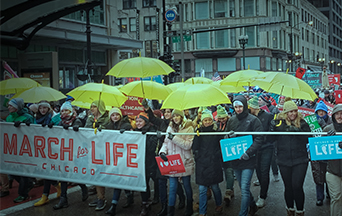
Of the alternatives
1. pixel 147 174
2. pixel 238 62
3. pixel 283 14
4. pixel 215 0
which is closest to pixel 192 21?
pixel 215 0

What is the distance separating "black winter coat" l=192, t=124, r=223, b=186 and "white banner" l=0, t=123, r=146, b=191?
3.20 feet

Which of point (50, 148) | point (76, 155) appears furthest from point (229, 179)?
point (50, 148)

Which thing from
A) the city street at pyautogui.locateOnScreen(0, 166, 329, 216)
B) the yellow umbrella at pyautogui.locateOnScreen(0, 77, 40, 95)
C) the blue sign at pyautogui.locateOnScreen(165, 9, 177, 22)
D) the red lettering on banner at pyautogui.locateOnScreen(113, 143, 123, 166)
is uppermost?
the blue sign at pyautogui.locateOnScreen(165, 9, 177, 22)

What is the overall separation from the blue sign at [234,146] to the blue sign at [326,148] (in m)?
1.01

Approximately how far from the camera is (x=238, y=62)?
51.0 metres

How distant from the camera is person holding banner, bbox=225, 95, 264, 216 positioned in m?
6.21

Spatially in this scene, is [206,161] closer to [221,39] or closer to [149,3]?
[149,3]

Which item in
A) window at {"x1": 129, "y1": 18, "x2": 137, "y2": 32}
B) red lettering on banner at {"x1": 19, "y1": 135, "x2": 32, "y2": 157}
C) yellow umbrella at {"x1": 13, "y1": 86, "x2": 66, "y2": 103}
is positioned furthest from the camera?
window at {"x1": 129, "y1": 18, "x2": 137, "y2": 32}

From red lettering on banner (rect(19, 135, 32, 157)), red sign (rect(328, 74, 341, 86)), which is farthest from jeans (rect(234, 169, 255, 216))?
red sign (rect(328, 74, 341, 86))

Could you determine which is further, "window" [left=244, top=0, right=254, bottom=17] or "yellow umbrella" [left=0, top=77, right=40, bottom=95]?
"window" [left=244, top=0, right=254, bottom=17]

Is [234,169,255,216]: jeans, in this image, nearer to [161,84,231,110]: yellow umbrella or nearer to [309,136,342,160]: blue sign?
[309,136,342,160]: blue sign

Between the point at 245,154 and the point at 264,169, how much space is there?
57.8 inches

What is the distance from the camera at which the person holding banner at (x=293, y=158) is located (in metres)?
6.01

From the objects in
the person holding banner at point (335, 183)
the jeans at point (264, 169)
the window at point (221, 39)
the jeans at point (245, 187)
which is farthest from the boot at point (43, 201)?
the window at point (221, 39)
